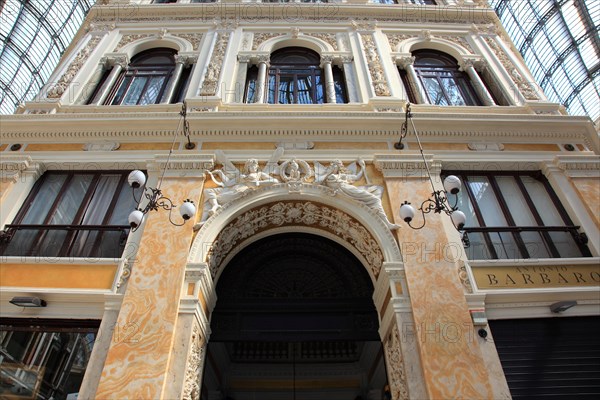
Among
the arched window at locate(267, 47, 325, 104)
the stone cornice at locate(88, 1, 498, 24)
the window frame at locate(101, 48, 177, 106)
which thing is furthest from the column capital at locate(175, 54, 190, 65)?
the arched window at locate(267, 47, 325, 104)

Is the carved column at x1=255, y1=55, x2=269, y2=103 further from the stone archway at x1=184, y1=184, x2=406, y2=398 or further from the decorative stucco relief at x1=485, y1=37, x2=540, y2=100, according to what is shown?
the decorative stucco relief at x1=485, y1=37, x2=540, y2=100

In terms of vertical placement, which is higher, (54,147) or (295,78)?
(295,78)

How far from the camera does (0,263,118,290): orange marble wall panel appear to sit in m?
6.28

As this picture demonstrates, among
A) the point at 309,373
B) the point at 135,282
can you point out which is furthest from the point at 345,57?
the point at 309,373

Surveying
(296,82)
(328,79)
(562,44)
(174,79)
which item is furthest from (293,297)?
(562,44)

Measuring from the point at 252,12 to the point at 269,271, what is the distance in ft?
26.7

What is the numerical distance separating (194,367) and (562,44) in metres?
22.6

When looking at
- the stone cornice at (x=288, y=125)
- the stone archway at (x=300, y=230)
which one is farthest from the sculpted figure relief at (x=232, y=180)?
the stone cornice at (x=288, y=125)

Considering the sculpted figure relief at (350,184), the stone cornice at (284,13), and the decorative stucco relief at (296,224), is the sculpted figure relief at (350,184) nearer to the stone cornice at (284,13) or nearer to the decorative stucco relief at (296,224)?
the decorative stucco relief at (296,224)

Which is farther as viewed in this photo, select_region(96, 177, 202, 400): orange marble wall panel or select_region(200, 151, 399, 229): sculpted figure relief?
select_region(200, 151, 399, 229): sculpted figure relief

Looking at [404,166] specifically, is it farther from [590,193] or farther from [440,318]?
[590,193]

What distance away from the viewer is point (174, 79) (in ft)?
33.1

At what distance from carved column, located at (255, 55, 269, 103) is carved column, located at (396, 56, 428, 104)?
11.3 ft

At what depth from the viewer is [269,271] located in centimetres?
782
